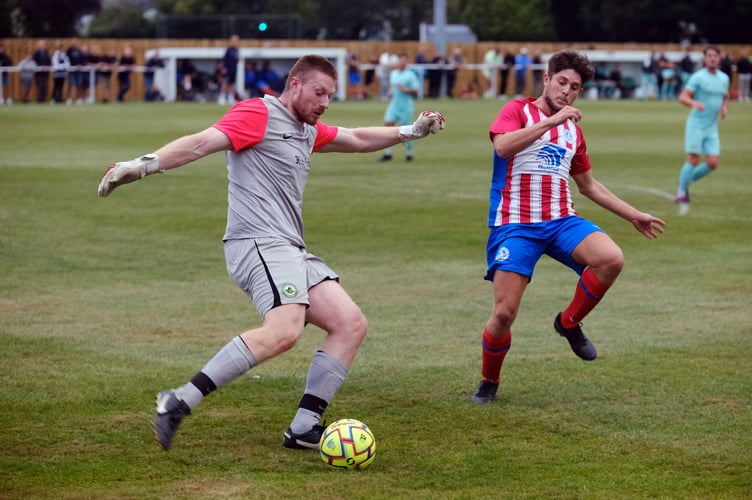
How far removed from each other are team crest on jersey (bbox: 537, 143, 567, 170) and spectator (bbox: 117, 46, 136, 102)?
4299 centimetres

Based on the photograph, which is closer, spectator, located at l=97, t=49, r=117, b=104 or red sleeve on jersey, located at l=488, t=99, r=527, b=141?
red sleeve on jersey, located at l=488, t=99, r=527, b=141

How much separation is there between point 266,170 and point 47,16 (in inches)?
2658

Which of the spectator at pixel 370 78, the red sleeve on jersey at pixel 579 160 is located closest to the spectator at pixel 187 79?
the spectator at pixel 370 78

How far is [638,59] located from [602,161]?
37.1 m

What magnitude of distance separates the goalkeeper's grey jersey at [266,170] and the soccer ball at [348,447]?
1058 mm

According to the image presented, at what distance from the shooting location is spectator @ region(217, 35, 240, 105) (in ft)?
134

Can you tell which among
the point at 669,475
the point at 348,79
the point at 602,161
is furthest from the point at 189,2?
the point at 669,475

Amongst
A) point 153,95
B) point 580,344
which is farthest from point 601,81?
point 580,344

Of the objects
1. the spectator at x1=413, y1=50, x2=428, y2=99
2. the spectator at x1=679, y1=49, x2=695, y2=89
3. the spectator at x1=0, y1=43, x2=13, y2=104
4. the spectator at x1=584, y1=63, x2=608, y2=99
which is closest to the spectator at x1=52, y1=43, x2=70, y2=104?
the spectator at x1=0, y1=43, x2=13, y2=104

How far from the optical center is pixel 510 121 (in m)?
7.40

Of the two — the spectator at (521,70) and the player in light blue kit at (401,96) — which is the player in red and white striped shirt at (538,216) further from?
the spectator at (521,70)

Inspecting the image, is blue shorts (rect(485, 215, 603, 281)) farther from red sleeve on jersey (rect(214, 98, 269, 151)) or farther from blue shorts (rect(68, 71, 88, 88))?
blue shorts (rect(68, 71, 88, 88))

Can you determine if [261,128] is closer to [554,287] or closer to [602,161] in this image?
[554,287]

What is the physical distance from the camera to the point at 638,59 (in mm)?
60344
